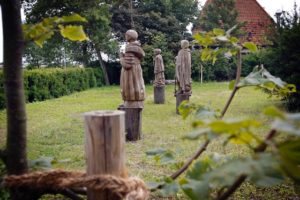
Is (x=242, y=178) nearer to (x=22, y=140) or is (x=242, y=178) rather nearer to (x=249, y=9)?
(x=22, y=140)

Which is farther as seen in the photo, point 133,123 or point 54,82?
point 54,82

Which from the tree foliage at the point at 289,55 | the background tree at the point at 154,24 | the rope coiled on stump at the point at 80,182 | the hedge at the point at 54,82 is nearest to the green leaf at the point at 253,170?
the rope coiled on stump at the point at 80,182

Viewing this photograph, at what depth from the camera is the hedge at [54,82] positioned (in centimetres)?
1470

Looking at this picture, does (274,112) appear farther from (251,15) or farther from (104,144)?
(251,15)

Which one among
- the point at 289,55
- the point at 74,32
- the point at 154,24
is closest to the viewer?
the point at 74,32

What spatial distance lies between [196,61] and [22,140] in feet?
72.5

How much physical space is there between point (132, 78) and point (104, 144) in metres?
5.80

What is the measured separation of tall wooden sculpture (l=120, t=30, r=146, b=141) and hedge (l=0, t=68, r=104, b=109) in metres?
6.36

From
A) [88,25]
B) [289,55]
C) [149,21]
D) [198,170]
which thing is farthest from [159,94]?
[198,170]

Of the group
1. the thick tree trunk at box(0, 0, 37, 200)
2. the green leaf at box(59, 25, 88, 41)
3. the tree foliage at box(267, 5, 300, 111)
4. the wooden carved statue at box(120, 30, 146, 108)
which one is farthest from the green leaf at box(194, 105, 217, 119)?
the tree foliage at box(267, 5, 300, 111)

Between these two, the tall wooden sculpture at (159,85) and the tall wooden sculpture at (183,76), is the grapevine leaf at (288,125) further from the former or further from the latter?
the tall wooden sculpture at (159,85)

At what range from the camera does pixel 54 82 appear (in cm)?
1692

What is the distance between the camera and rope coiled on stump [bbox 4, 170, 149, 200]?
42.3 inches

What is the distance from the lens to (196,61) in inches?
898
